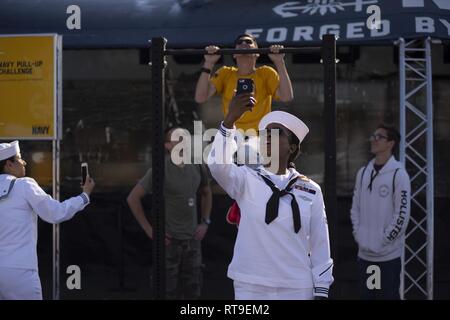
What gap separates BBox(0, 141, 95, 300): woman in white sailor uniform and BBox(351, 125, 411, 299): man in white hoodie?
107 inches

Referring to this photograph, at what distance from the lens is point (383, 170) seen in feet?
25.4

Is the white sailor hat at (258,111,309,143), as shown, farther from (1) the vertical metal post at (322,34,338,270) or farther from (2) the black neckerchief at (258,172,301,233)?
(2) the black neckerchief at (258,172,301,233)

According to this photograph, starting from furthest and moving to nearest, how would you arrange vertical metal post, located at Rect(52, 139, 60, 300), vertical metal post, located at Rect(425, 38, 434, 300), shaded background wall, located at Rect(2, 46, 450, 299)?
shaded background wall, located at Rect(2, 46, 450, 299)
vertical metal post, located at Rect(425, 38, 434, 300)
vertical metal post, located at Rect(52, 139, 60, 300)

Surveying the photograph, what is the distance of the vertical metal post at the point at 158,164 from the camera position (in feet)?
15.5

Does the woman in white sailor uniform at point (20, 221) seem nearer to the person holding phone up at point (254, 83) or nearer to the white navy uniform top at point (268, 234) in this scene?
the person holding phone up at point (254, 83)

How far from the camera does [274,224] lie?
4496 mm

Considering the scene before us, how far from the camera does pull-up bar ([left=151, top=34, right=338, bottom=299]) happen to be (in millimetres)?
4652

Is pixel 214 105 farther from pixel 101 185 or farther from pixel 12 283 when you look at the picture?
pixel 12 283

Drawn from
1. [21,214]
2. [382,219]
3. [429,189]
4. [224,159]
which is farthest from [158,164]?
[429,189]

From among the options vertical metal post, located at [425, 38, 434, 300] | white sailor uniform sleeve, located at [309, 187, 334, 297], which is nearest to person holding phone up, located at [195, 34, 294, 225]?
white sailor uniform sleeve, located at [309, 187, 334, 297]

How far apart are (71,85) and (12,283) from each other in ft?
15.3

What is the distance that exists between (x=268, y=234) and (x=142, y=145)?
5809 millimetres

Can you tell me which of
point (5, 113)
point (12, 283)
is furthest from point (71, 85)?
point (12, 283)
